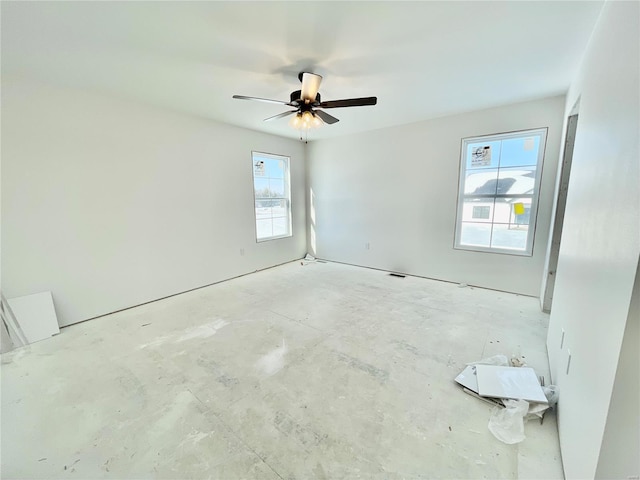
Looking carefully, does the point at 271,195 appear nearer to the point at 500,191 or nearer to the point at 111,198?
the point at 111,198

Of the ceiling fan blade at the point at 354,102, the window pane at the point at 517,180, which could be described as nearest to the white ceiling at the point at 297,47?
the ceiling fan blade at the point at 354,102

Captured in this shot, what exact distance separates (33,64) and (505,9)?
3.72 m

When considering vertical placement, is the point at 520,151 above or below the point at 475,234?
above

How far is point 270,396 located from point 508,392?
1636 millimetres

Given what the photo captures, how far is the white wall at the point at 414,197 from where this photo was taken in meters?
3.39

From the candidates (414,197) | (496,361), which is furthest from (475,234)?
(496,361)

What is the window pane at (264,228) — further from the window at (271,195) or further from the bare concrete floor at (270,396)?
the bare concrete floor at (270,396)

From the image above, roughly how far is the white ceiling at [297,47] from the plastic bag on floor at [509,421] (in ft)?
8.34

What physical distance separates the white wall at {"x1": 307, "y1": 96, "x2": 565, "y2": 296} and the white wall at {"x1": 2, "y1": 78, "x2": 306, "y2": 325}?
184 cm

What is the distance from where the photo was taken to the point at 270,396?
1816mm

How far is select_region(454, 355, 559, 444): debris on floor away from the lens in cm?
154

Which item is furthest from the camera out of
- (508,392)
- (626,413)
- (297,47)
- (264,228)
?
(264,228)

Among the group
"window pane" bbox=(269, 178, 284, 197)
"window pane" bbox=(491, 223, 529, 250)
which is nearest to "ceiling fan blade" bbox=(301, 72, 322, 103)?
"window pane" bbox=(269, 178, 284, 197)

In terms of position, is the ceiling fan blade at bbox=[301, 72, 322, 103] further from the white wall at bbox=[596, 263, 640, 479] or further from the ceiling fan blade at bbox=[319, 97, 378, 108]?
the white wall at bbox=[596, 263, 640, 479]
